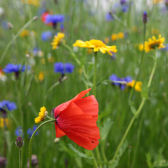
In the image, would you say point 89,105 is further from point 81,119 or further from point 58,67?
point 58,67

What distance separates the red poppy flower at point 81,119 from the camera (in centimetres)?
53

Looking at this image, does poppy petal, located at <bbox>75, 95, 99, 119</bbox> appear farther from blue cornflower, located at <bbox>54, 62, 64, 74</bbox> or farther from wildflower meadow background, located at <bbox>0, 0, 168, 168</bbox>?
blue cornflower, located at <bbox>54, 62, 64, 74</bbox>

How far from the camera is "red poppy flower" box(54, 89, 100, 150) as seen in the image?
527 millimetres

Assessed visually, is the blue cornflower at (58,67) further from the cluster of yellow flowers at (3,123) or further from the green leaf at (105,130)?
the green leaf at (105,130)

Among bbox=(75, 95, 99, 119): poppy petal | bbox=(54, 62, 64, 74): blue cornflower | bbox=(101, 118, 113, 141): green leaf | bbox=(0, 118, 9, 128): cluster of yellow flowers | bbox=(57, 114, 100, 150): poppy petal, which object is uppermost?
bbox=(54, 62, 64, 74): blue cornflower

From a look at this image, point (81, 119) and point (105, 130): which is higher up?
point (81, 119)

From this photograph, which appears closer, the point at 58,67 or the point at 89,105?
the point at 89,105

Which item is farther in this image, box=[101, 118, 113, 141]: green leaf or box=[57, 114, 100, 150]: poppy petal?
box=[101, 118, 113, 141]: green leaf

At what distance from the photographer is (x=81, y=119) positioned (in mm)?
532

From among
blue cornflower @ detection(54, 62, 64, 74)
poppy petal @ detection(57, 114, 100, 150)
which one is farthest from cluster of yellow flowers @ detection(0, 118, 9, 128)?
poppy petal @ detection(57, 114, 100, 150)

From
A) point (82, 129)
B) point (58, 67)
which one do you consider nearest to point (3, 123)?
point (58, 67)

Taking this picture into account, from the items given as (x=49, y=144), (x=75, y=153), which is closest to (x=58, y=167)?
(x=49, y=144)

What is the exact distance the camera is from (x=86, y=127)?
532 mm

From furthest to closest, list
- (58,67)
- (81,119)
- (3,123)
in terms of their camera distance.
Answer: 1. (58,67)
2. (3,123)
3. (81,119)
